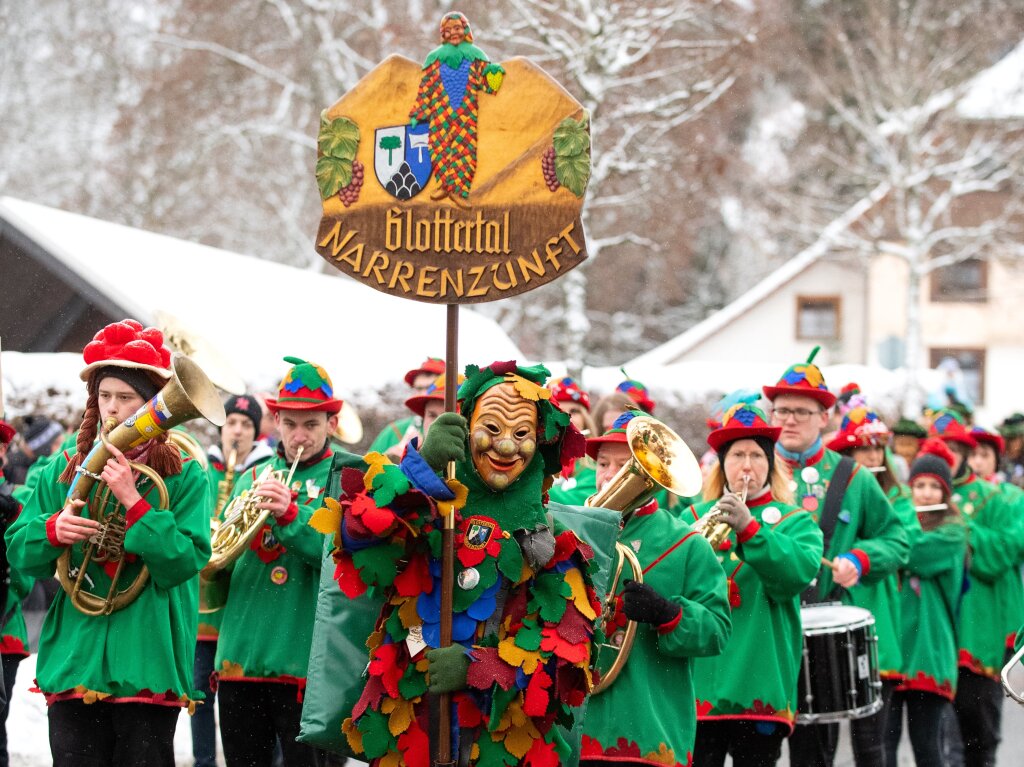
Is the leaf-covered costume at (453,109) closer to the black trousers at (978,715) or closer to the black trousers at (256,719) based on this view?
the black trousers at (256,719)

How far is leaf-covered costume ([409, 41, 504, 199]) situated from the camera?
434 cm

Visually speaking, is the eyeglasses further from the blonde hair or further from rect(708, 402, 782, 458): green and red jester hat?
rect(708, 402, 782, 458): green and red jester hat

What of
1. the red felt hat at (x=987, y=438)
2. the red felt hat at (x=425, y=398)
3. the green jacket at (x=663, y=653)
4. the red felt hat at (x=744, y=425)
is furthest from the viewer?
the red felt hat at (x=987, y=438)

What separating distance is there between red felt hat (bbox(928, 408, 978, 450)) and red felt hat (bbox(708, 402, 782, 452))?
3425 mm

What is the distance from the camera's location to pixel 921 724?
7875 millimetres

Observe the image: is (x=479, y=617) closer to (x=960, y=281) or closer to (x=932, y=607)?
(x=932, y=607)

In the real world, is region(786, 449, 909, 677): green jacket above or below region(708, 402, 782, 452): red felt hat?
below

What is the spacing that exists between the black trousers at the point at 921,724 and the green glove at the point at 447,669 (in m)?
4.37

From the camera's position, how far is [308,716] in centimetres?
421

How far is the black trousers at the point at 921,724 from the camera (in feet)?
25.3

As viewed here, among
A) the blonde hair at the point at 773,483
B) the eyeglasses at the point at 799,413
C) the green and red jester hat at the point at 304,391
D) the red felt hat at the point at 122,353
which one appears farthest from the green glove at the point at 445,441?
the eyeglasses at the point at 799,413

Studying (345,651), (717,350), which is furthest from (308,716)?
(717,350)

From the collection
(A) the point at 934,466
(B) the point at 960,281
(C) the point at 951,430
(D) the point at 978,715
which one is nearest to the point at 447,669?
(A) the point at 934,466

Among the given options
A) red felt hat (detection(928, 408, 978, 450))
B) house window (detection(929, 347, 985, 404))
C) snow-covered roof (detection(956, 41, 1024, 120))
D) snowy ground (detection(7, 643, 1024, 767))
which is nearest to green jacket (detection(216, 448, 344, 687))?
snowy ground (detection(7, 643, 1024, 767))
